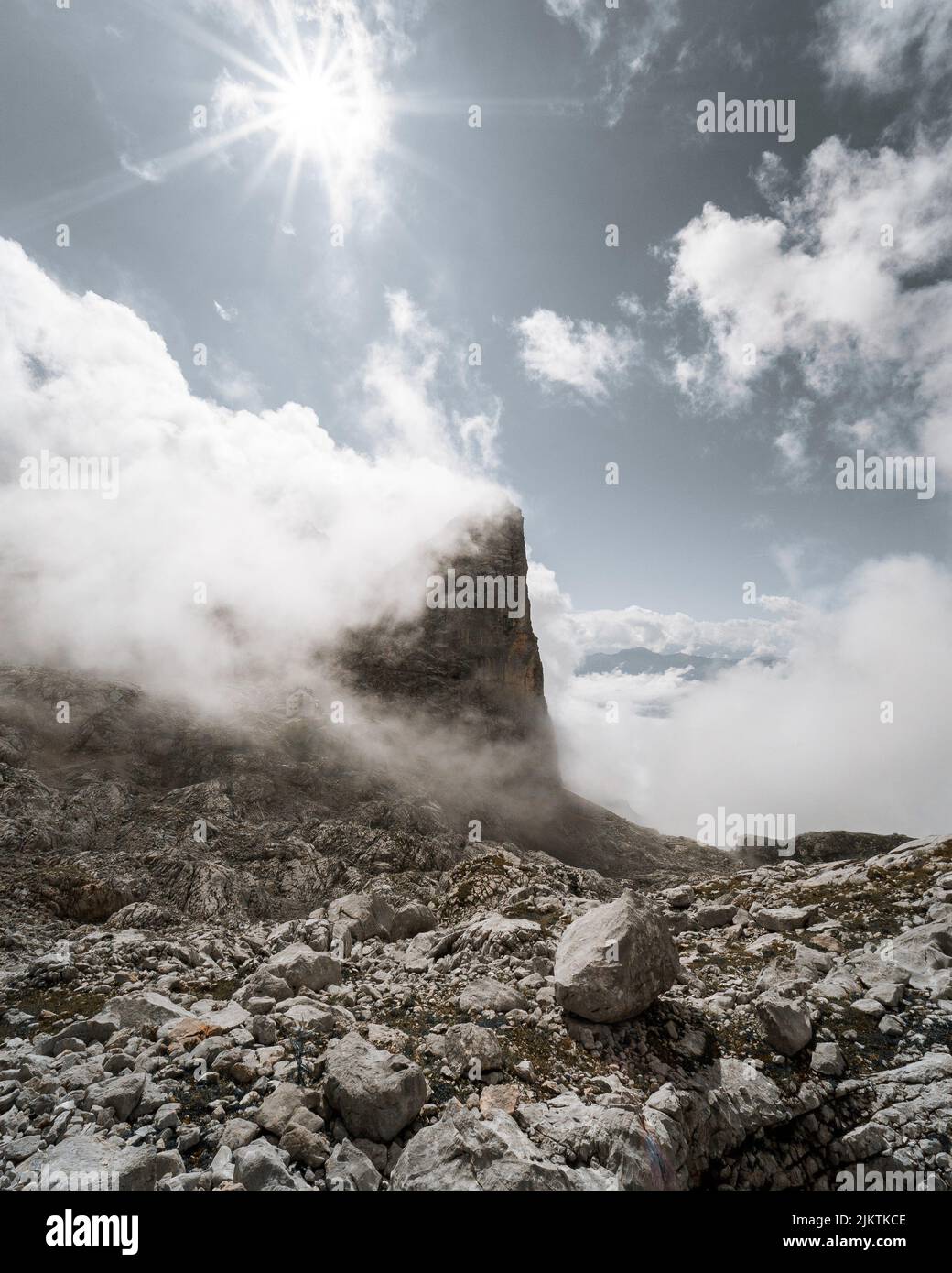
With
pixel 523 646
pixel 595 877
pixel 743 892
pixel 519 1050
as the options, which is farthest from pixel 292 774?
pixel 523 646

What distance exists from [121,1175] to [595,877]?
47.3m

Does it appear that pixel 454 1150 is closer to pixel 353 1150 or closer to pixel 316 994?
pixel 353 1150

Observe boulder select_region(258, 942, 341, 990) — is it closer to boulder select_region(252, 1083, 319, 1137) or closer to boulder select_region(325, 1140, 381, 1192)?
boulder select_region(252, 1083, 319, 1137)

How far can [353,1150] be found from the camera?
278 inches

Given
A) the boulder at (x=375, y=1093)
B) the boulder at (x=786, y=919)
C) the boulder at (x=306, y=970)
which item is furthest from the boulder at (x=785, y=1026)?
the boulder at (x=306, y=970)

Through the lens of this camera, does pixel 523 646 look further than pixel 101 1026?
Yes

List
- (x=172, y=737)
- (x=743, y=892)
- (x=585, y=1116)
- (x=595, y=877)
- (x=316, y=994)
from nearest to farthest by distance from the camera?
(x=585, y=1116) → (x=316, y=994) → (x=743, y=892) → (x=595, y=877) → (x=172, y=737)

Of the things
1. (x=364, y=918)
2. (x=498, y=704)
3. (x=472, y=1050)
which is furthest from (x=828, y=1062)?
(x=498, y=704)

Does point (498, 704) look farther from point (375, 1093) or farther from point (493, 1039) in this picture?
point (375, 1093)

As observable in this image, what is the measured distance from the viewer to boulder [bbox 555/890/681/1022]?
1041 centimetres

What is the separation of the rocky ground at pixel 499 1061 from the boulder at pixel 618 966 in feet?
0.16

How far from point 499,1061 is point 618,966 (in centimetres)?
315

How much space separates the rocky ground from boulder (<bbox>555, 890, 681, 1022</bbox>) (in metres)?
0.05

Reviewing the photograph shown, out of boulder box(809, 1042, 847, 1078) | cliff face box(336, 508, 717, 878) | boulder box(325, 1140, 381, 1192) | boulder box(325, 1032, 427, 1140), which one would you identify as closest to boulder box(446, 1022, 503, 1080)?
boulder box(325, 1032, 427, 1140)
